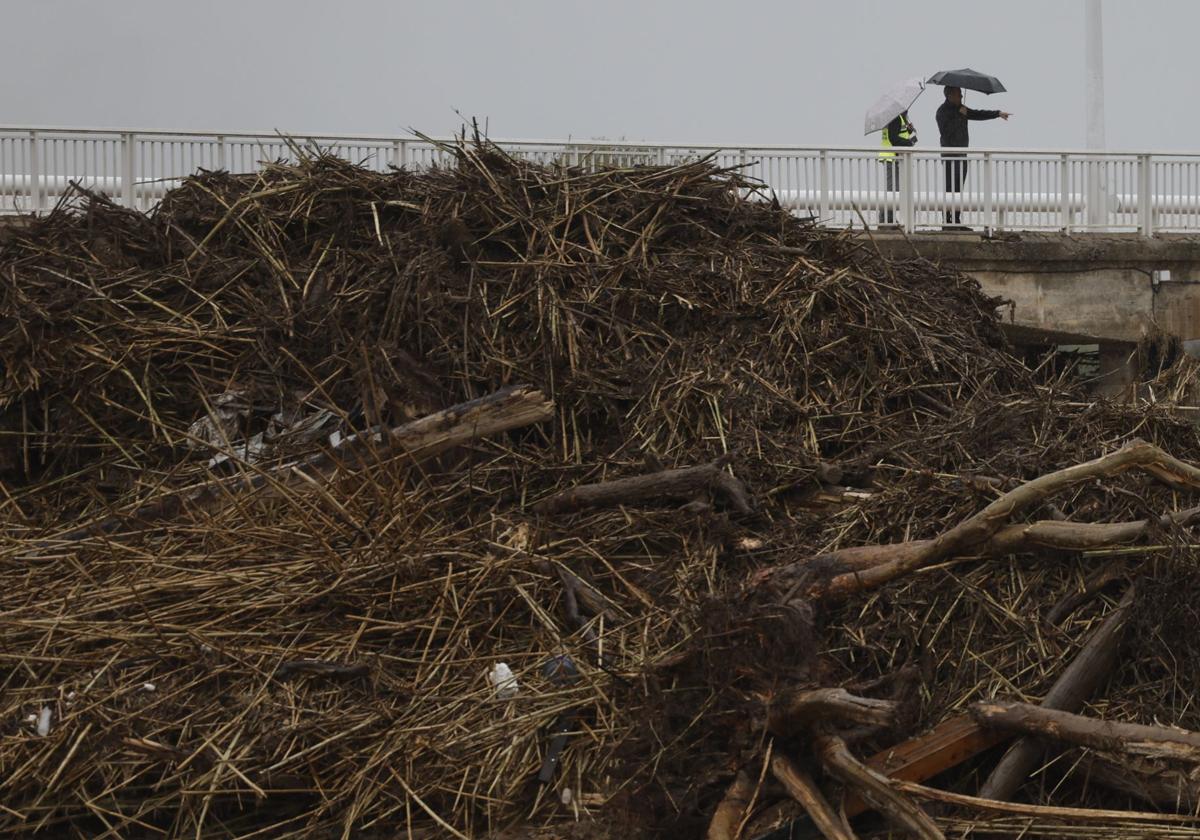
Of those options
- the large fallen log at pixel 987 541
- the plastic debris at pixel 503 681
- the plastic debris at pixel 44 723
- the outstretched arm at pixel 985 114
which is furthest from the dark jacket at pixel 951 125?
the plastic debris at pixel 44 723

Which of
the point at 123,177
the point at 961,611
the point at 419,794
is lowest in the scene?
the point at 419,794

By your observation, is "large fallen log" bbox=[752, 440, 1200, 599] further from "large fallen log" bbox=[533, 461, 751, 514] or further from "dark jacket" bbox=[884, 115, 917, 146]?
"dark jacket" bbox=[884, 115, 917, 146]

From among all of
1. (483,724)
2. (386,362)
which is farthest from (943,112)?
(483,724)

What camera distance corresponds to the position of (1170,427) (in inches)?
290

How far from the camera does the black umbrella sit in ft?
48.8

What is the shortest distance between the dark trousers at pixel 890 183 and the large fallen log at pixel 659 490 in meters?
6.30

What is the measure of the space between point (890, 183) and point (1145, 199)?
2420 mm

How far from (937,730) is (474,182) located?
15.4ft

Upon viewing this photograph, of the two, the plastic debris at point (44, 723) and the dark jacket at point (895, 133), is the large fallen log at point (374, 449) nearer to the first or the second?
the plastic debris at point (44, 723)

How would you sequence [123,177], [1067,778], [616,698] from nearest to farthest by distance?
[1067,778], [616,698], [123,177]

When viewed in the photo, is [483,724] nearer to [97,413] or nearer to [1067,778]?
[1067,778]

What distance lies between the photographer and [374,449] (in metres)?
6.71

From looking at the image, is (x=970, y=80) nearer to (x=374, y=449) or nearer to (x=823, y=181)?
(x=823, y=181)

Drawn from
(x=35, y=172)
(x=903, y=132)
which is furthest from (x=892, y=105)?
(x=35, y=172)
